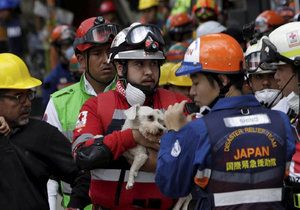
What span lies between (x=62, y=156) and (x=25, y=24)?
16.3 meters

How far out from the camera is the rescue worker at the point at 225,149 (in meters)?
4.82

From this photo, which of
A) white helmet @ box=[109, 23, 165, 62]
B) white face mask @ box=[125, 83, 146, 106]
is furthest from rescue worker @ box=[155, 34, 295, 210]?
white helmet @ box=[109, 23, 165, 62]

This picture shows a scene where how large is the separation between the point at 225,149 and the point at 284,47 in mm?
1288

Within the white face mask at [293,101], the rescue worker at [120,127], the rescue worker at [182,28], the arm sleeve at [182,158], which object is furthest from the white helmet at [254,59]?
the rescue worker at [182,28]

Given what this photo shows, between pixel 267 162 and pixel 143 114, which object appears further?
pixel 143 114

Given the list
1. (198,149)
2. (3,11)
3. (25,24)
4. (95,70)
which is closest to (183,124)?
(198,149)

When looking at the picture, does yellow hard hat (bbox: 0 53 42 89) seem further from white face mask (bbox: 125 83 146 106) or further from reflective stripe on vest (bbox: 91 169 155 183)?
reflective stripe on vest (bbox: 91 169 155 183)

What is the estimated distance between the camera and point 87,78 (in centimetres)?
696

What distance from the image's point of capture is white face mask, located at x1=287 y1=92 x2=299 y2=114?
577 centimetres

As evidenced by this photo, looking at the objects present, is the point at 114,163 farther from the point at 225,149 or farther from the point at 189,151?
the point at 225,149

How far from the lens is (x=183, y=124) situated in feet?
16.6

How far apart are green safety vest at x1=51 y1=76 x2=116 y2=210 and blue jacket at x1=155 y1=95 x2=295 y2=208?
6.29 feet

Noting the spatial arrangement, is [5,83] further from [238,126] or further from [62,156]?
[238,126]

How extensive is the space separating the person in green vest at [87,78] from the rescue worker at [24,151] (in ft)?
2.67
